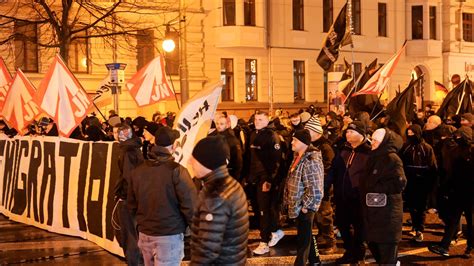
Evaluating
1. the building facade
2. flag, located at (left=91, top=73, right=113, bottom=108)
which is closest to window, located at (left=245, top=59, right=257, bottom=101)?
the building facade

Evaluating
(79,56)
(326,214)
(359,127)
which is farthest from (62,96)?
(79,56)

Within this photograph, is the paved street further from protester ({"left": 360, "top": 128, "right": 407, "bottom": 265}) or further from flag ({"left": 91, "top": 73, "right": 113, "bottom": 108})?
flag ({"left": 91, "top": 73, "right": 113, "bottom": 108})

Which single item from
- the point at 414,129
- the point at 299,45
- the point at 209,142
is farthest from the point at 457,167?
the point at 299,45

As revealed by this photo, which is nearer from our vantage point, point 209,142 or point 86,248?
point 209,142

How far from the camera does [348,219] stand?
797 cm

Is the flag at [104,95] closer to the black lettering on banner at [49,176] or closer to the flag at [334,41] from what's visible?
the black lettering on banner at [49,176]

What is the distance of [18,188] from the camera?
457 inches

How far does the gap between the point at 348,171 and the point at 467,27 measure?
34087 mm

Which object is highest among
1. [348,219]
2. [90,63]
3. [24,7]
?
[24,7]

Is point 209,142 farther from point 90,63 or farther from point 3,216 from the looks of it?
point 90,63

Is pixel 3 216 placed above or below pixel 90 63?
below

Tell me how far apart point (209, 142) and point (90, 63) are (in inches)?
920

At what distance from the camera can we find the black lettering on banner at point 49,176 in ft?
34.4

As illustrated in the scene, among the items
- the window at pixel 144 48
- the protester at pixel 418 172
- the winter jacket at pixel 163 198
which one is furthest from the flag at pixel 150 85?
the window at pixel 144 48
